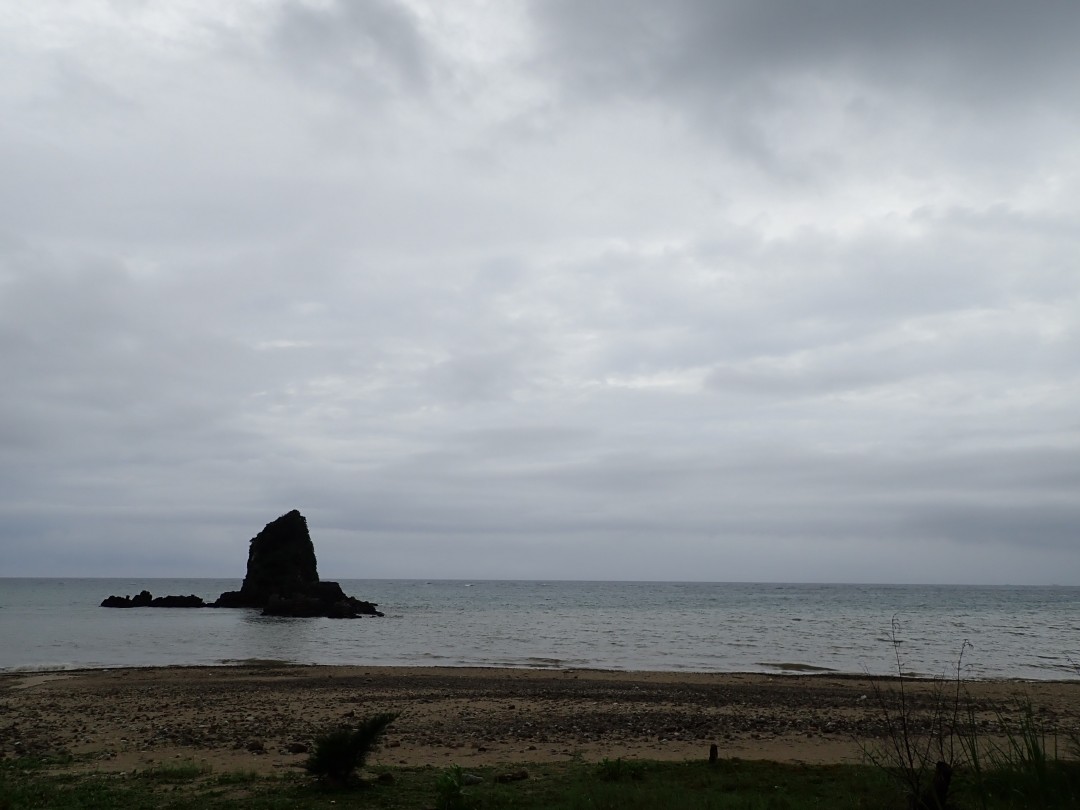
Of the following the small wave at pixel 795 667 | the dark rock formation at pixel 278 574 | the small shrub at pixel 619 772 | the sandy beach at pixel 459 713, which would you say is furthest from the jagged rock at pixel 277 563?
the small shrub at pixel 619 772

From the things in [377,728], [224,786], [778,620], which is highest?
[377,728]

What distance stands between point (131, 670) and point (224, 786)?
26673 millimetres

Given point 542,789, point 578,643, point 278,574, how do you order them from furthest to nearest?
point 278,574 < point 578,643 < point 542,789

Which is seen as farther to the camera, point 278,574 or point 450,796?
point 278,574

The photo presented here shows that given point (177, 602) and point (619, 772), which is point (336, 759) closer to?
point (619, 772)

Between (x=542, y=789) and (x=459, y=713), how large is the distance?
1046 cm

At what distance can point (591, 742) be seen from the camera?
57.0ft

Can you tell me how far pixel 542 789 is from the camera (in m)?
12.1

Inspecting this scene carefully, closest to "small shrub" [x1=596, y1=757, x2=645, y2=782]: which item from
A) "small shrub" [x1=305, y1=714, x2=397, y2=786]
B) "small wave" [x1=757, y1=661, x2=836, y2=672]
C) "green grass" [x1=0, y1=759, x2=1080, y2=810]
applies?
"green grass" [x1=0, y1=759, x2=1080, y2=810]

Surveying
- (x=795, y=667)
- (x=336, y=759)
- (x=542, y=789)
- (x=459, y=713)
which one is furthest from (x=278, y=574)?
(x=542, y=789)

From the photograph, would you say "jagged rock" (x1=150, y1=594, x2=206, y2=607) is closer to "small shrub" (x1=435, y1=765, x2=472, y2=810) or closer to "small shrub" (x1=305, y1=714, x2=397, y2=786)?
"small shrub" (x1=305, y1=714, x2=397, y2=786)

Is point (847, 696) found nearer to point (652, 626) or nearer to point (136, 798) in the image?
point (136, 798)

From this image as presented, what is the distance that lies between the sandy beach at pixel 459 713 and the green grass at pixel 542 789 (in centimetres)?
157

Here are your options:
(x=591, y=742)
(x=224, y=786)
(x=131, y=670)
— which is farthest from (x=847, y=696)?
(x=131, y=670)
